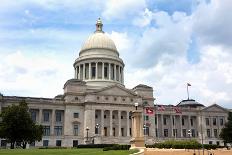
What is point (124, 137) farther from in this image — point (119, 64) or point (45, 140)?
point (119, 64)

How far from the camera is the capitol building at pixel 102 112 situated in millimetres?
96875

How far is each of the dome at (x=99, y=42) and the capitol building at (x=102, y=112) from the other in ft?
1.27

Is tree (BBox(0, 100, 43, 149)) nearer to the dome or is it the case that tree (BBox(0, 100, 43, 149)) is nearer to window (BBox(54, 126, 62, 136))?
window (BBox(54, 126, 62, 136))

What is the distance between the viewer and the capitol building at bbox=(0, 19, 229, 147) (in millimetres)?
96875

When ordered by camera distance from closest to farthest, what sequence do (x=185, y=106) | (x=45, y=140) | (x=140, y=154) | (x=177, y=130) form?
(x=140, y=154), (x=45, y=140), (x=177, y=130), (x=185, y=106)

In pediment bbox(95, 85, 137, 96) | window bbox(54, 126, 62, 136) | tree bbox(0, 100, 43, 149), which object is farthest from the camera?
pediment bbox(95, 85, 137, 96)

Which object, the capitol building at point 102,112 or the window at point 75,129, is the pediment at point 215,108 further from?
the window at point 75,129

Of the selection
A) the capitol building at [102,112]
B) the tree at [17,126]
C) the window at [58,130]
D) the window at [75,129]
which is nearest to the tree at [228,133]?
the capitol building at [102,112]

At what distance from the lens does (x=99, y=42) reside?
119000mm

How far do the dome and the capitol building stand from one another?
39 cm

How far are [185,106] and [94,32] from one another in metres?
42.4

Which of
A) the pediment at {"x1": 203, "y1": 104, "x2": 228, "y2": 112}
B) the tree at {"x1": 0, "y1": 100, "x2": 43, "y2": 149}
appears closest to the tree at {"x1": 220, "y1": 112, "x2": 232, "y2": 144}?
the pediment at {"x1": 203, "y1": 104, "x2": 228, "y2": 112}

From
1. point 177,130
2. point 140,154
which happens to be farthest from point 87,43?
point 140,154

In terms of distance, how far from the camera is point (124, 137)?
96125mm
